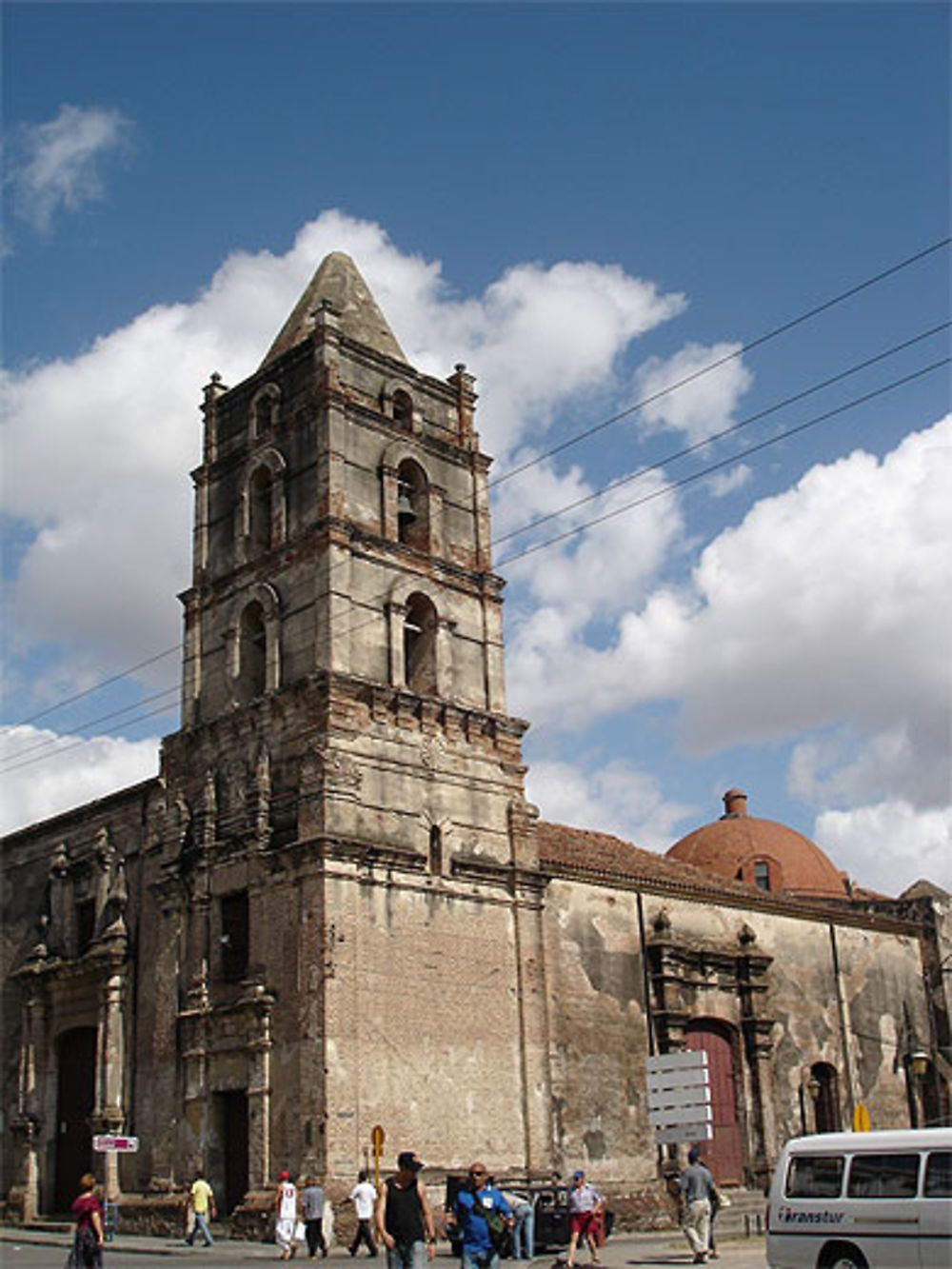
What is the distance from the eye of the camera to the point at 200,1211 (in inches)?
896

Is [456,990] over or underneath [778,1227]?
over

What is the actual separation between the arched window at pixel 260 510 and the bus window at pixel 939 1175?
1947cm

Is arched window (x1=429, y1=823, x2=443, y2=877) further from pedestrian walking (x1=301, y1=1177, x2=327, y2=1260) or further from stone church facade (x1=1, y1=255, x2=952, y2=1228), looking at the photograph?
pedestrian walking (x1=301, y1=1177, x2=327, y2=1260)

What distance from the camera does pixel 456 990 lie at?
84.5 feet

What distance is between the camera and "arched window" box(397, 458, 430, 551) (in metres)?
30.1

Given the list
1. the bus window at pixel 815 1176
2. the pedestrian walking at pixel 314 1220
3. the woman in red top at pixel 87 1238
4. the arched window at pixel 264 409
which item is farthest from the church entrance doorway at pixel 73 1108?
the bus window at pixel 815 1176

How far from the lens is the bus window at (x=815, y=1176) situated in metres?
15.0

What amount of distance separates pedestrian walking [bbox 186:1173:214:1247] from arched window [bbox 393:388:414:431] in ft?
53.6

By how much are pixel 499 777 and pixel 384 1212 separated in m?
17.2

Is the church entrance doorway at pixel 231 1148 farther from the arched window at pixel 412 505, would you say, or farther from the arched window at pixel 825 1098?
the arched window at pixel 825 1098

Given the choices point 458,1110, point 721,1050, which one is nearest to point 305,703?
point 458,1110

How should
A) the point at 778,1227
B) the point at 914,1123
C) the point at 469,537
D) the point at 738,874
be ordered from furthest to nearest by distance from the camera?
the point at 738,874
the point at 914,1123
the point at 469,537
the point at 778,1227

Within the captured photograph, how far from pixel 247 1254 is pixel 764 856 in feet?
93.1

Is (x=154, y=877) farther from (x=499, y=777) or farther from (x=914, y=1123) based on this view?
(x=914, y=1123)
